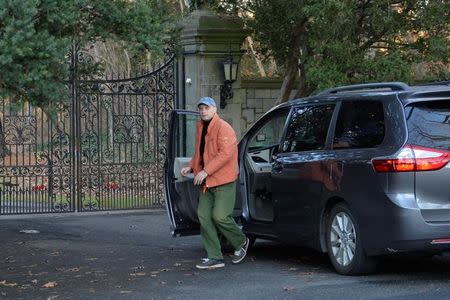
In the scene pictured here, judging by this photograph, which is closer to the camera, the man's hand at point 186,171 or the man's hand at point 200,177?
the man's hand at point 200,177

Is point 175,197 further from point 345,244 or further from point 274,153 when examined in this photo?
point 345,244

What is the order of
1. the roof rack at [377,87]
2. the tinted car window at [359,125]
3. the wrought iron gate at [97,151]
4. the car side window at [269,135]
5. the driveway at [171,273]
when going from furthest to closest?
1. the wrought iron gate at [97,151]
2. the car side window at [269,135]
3. the roof rack at [377,87]
4. the tinted car window at [359,125]
5. the driveway at [171,273]

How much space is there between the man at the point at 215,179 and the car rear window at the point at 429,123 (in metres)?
2.06

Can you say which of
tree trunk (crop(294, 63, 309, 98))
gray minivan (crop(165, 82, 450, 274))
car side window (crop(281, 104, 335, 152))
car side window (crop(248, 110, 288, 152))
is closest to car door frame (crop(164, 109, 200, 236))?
gray minivan (crop(165, 82, 450, 274))

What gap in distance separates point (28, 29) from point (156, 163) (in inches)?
335

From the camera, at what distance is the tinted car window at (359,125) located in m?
7.65

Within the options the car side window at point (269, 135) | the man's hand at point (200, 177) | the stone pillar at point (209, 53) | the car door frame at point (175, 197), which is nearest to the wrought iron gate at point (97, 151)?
the stone pillar at point (209, 53)

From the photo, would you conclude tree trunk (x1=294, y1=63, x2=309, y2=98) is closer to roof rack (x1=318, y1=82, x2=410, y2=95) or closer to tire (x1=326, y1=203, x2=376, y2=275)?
roof rack (x1=318, y1=82, x2=410, y2=95)

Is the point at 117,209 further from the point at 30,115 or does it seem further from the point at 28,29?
the point at 28,29

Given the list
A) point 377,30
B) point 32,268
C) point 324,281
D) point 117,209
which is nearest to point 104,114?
point 117,209

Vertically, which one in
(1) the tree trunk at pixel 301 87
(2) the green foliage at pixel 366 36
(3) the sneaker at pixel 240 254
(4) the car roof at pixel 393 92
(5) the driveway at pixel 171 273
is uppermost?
(2) the green foliage at pixel 366 36

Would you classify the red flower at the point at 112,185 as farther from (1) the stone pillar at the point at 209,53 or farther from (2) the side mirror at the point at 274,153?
(2) the side mirror at the point at 274,153

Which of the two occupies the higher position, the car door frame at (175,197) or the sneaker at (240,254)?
the car door frame at (175,197)

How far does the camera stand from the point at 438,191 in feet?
23.8
